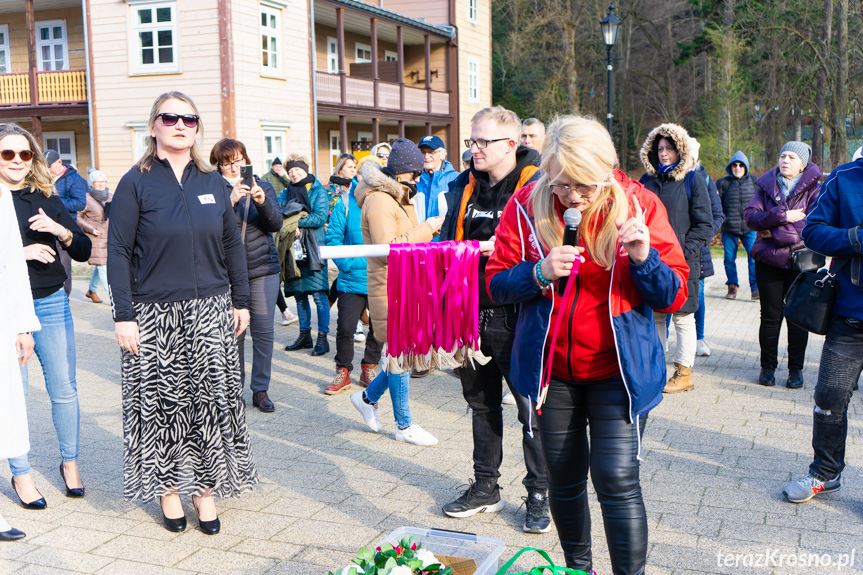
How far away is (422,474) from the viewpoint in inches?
198

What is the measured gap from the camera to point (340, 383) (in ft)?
23.4

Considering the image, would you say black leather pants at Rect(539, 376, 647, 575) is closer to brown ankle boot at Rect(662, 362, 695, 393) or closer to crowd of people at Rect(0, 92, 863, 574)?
crowd of people at Rect(0, 92, 863, 574)

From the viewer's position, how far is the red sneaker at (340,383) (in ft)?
23.2

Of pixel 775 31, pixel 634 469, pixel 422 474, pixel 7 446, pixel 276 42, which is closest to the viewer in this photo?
pixel 634 469

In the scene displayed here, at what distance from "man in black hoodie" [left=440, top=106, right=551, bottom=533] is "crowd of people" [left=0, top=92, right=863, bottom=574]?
1cm

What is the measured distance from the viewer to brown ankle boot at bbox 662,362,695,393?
22.5 ft

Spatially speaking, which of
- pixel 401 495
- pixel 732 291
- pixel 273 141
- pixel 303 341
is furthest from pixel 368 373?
pixel 273 141

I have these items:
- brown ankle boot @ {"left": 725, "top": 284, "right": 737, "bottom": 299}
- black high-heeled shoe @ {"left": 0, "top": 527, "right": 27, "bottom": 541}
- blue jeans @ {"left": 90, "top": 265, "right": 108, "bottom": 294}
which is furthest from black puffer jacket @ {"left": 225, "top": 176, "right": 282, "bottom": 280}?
brown ankle boot @ {"left": 725, "top": 284, "right": 737, "bottom": 299}

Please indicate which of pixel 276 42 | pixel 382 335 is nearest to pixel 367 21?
pixel 276 42

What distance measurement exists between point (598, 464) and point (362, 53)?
28.6 metres

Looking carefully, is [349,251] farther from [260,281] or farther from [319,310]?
[319,310]

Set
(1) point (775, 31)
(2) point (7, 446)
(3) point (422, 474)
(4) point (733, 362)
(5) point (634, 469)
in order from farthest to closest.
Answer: (1) point (775, 31) → (4) point (733, 362) → (3) point (422, 474) → (2) point (7, 446) → (5) point (634, 469)

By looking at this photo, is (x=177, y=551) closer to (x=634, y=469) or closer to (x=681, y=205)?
(x=634, y=469)

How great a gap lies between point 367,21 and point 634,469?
1028 inches
